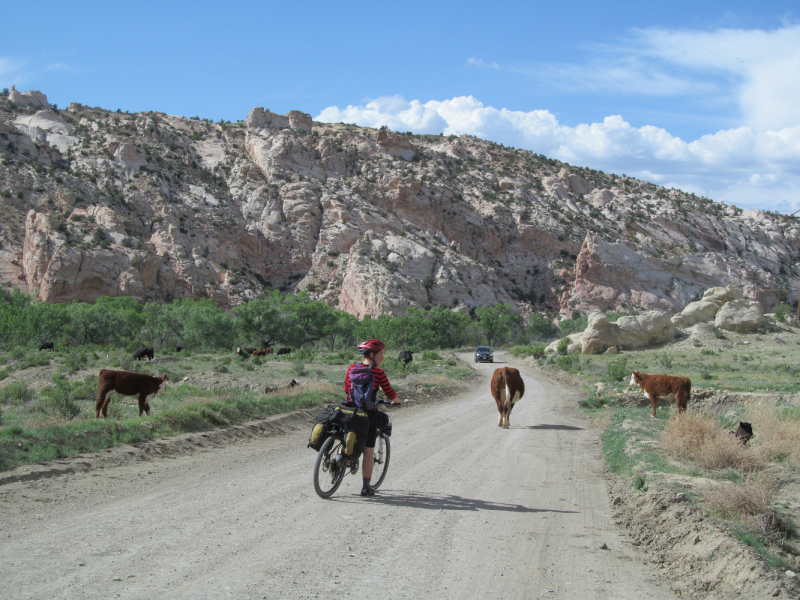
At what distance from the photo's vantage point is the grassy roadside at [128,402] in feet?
28.9

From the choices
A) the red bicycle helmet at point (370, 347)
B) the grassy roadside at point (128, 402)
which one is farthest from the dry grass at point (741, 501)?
the grassy roadside at point (128, 402)

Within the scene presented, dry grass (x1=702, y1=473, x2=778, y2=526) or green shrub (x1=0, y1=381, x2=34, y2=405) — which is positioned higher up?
dry grass (x1=702, y1=473, x2=778, y2=526)

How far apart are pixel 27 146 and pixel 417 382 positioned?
6861 cm

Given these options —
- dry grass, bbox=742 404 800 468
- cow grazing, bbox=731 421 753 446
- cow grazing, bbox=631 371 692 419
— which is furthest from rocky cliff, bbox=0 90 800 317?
cow grazing, bbox=731 421 753 446

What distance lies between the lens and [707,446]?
28.9 ft

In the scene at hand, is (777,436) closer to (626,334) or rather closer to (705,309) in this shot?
(626,334)

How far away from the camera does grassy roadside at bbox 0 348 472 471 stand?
8820 millimetres

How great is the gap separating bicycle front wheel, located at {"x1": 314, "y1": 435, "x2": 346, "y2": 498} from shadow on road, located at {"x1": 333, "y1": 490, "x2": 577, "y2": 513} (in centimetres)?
17

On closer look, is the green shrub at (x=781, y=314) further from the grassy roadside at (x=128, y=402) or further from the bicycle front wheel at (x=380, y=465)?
the bicycle front wheel at (x=380, y=465)

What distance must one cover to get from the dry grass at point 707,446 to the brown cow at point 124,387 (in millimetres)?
10063

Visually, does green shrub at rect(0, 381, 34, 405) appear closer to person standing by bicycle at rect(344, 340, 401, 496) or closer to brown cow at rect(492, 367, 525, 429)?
brown cow at rect(492, 367, 525, 429)

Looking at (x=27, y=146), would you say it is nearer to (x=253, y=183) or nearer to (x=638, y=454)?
(x=253, y=183)

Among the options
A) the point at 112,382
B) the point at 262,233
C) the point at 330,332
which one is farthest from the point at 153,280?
the point at 112,382

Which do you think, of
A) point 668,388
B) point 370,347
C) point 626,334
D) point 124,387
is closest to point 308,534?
point 370,347
